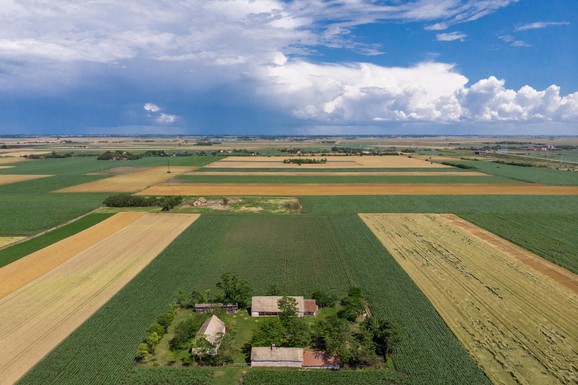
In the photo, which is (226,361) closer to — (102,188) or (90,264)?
(90,264)

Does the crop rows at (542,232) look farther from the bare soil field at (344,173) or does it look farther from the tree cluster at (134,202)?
the tree cluster at (134,202)

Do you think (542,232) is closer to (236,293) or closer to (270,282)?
(270,282)

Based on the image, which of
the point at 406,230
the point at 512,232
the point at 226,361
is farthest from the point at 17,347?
the point at 512,232

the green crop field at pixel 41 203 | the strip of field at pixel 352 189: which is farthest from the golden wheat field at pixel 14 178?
the strip of field at pixel 352 189

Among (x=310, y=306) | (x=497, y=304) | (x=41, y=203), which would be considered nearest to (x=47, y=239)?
(x=41, y=203)

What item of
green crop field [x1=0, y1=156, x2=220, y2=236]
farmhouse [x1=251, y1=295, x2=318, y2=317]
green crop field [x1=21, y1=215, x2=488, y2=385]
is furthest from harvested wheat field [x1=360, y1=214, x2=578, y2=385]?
green crop field [x1=0, y1=156, x2=220, y2=236]
